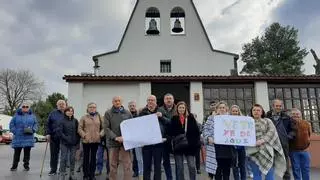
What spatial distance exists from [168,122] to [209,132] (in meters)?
0.84

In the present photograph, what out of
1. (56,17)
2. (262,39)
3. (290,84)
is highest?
(262,39)

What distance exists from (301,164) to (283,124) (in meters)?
1.01

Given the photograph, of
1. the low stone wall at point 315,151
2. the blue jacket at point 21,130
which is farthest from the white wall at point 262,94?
the blue jacket at point 21,130

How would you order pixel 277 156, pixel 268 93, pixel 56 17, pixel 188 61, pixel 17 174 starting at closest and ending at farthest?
pixel 277 156 < pixel 17 174 < pixel 268 93 < pixel 56 17 < pixel 188 61

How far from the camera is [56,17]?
15.4 m

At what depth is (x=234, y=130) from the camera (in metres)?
6.24

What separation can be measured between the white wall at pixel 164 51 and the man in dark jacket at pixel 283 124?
1079 cm

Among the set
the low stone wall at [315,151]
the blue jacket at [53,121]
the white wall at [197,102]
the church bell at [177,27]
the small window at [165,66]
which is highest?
the church bell at [177,27]

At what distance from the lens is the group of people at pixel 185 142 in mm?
6098

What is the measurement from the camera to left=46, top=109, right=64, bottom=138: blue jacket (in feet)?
26.6

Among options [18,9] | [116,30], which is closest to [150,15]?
[116,30]

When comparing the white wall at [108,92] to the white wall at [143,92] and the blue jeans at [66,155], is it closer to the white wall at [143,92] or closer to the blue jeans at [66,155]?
the white wall at [143,92]

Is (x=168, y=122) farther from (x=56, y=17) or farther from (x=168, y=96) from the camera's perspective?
(x=56, y=17)

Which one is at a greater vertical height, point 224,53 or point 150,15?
point 150,15
